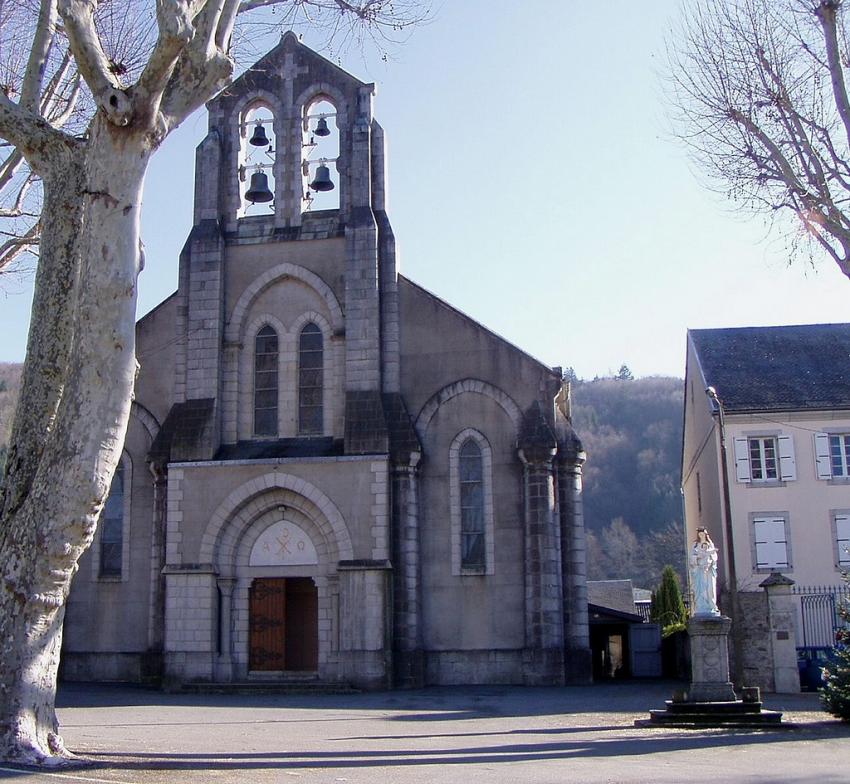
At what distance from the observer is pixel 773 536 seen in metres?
31.4

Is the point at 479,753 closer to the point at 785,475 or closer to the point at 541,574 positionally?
the point at 541,574

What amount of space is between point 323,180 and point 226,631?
10.6m

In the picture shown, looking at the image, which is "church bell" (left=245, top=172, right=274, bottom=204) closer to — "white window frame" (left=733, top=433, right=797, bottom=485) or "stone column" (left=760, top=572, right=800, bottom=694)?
"stone column" (left=760, top=572, right=800, bottom=694)

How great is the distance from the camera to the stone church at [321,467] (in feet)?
81.8

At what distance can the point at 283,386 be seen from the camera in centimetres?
2670

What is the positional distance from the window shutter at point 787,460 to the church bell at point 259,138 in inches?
635

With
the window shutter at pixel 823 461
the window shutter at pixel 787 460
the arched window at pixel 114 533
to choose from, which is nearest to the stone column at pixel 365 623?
the arched window at pixel 114 533

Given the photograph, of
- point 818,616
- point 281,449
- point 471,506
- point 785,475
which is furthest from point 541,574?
point 785,475

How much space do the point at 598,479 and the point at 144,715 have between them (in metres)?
71.4

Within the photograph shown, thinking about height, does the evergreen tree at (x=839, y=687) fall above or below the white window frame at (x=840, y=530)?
below

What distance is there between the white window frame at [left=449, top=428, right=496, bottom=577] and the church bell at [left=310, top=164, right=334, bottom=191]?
6.66 meters

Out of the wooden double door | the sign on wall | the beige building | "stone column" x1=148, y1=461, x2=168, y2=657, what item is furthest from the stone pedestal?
the beige building

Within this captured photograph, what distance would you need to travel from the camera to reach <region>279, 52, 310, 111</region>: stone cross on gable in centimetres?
2802

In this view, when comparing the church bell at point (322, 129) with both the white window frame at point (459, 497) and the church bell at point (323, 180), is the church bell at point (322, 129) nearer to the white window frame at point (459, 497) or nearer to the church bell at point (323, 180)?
the church bell at point (323, 180)
